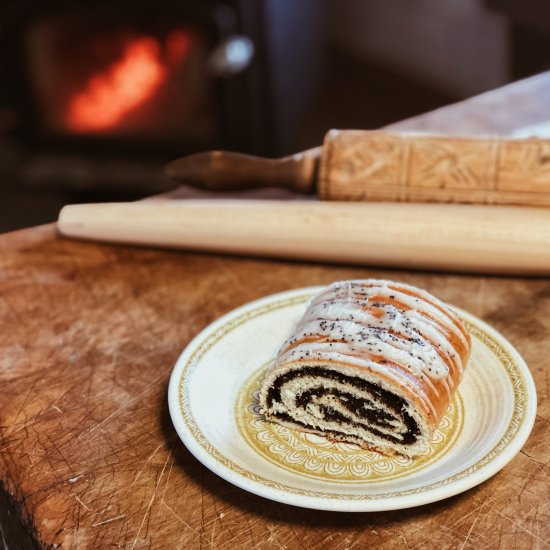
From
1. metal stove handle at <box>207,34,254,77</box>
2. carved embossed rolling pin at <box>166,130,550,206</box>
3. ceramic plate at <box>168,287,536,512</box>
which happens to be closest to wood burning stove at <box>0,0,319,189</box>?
metal stove handle at <box>207,34,254,77</box>

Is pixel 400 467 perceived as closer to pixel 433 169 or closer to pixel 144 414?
pixel 144 414

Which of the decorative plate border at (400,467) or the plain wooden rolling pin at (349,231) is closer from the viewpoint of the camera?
the decorative plate border at (400,467)

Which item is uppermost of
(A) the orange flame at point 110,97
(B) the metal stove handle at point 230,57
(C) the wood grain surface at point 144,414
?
(C) the wood grain surface at point 144,414

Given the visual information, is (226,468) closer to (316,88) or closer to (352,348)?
(352,348)

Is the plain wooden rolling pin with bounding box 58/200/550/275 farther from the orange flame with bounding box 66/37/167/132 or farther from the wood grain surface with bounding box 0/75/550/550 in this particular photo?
the orange flame with bounding box 66/37/167/132

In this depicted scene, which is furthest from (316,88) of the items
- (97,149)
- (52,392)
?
(52,392)

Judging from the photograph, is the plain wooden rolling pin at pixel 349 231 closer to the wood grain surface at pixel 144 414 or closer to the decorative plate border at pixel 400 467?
the wood grain surface at pixel 144 414

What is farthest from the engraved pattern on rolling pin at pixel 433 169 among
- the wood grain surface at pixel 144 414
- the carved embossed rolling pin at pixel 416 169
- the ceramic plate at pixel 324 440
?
the ceramic plate at pixel 324 440
